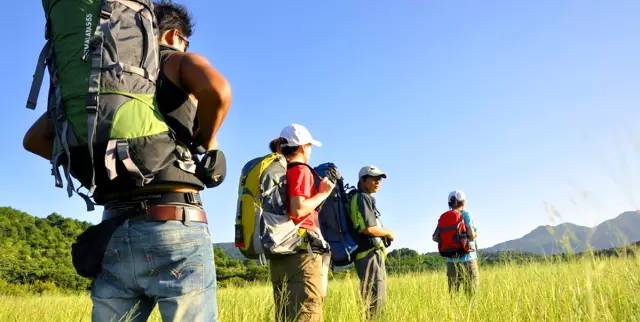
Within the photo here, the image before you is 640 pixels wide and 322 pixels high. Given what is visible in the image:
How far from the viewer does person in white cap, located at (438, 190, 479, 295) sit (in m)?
6.52

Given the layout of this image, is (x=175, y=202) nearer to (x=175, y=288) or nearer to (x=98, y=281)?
(x=175, y=288)

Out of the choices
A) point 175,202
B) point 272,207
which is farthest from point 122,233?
point 272,207

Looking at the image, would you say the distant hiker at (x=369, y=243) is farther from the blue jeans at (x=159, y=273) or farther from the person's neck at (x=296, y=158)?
the blue jeans at (x=159, y=273)

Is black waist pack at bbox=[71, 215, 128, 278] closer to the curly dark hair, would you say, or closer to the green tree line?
the curly dark hair

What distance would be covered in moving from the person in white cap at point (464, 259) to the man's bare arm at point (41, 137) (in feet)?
17.3

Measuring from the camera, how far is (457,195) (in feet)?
22.8

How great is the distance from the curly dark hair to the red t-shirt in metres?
1.46

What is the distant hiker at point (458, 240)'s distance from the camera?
6.60 m

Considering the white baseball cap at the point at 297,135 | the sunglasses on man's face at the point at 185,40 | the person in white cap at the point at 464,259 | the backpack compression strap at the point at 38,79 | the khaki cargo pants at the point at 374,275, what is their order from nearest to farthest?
the backpack compression strap at the point at 38,79 → the sunglasses on man's face at the point at 185,40 → the white baseball cap at the point at 297,135 → the khaki cargo pants at the point at 374,275 → the person in white cap at the point at 464,259

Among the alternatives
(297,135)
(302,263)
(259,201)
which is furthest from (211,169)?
(297,135)

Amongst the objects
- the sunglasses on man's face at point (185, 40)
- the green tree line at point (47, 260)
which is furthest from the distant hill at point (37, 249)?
the sunglasses on man's face at point (185, 40)

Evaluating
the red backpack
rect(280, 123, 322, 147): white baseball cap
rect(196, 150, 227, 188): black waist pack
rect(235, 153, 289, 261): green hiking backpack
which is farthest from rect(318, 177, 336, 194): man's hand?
the red backpack

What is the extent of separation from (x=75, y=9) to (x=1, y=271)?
69.0 feet

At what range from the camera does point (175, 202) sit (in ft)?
5.64
